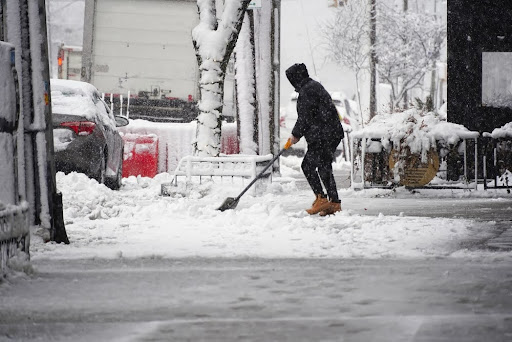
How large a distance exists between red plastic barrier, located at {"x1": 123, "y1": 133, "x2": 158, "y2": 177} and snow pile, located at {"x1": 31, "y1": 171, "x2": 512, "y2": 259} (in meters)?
7.26

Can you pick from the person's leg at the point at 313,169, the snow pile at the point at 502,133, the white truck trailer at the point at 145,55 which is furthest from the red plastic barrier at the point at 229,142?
the person's leg at the point at 313,169

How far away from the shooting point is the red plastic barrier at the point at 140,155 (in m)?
22.1

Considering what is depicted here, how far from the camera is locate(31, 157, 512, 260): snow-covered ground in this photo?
9031mm

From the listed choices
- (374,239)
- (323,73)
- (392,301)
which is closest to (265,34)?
(374,239)

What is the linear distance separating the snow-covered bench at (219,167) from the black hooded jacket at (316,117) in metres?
3.57

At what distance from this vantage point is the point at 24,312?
602cm

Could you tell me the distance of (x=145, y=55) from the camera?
32031 millimetres

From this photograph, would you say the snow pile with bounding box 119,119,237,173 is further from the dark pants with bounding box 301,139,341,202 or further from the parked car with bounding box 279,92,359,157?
the parked car with bounding box 279,92,359,157

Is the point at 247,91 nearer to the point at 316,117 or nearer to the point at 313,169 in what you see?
the point at 316,117

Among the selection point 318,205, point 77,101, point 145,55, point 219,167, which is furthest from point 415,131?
point 145,55

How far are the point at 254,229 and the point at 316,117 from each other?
303cm

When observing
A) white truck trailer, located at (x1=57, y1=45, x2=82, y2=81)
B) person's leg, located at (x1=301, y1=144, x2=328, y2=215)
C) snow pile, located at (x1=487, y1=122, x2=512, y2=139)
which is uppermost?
white truck trailer, located at (x1=57, y1=45, x2=82, y2=81)

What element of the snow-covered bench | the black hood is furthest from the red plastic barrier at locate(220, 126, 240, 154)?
the black hood

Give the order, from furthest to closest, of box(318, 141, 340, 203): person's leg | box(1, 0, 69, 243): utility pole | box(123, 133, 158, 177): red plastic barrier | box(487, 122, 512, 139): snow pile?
1. box(123, 133, 158, 177): red plastic barrier
2. box(487, 122, 512, 139): snow pile
3. box(318, 141, 340, 203): person's leg
4. box(1, 0, 69, 243): utility pole
